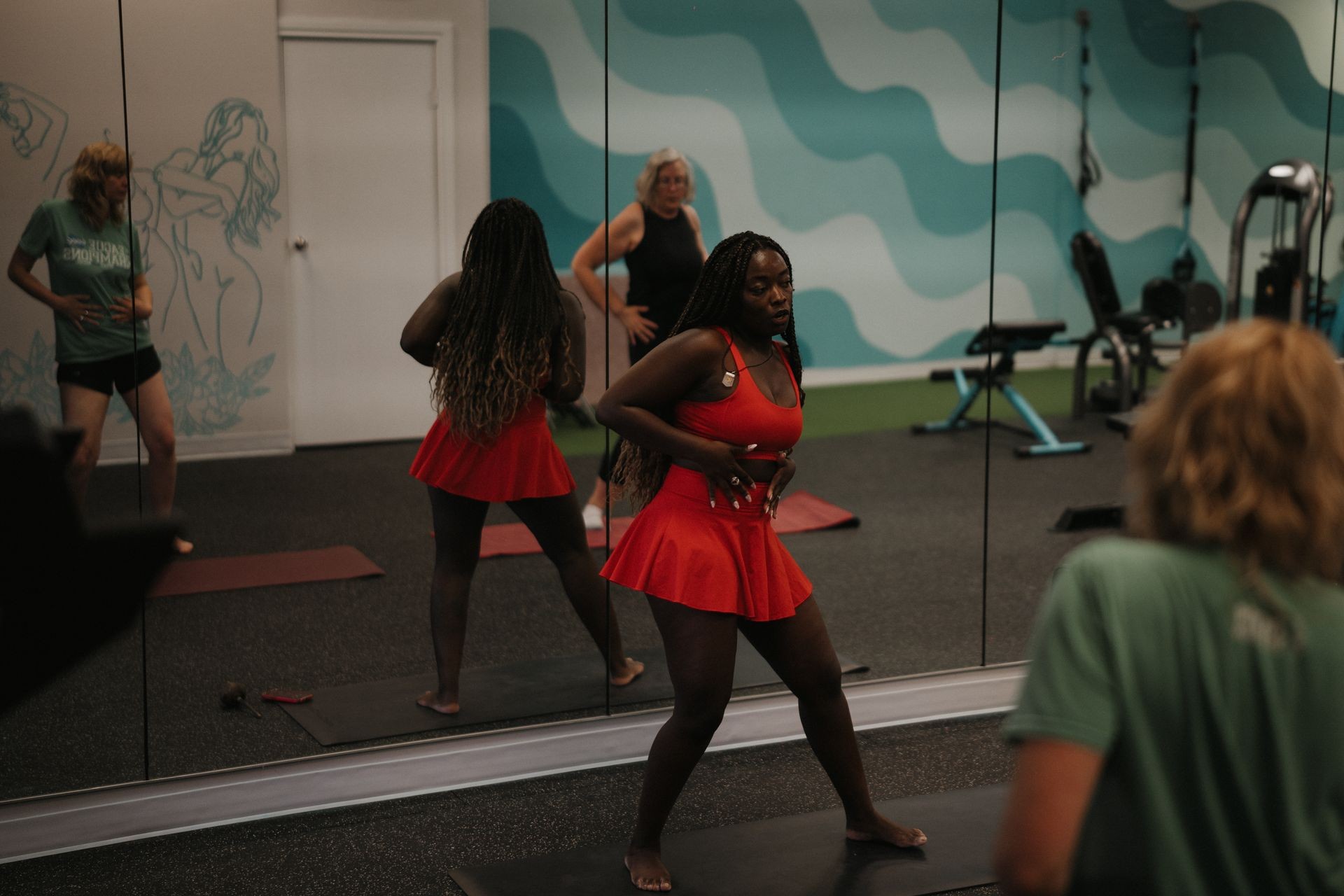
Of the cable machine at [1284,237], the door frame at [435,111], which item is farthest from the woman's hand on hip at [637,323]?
the cable machine at [1284,237]

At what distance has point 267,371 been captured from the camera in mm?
3303

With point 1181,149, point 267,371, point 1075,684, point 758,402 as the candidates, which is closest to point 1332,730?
point 1075,684

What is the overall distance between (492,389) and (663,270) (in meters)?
0.60

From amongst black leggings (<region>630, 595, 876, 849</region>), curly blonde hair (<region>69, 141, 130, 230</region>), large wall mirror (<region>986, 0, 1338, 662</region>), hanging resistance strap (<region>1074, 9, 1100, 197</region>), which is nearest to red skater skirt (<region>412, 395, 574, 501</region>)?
black leggings (<region>630, 595, 876, 849</region>)

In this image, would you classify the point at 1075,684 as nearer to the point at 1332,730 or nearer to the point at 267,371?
the point at 1332,730

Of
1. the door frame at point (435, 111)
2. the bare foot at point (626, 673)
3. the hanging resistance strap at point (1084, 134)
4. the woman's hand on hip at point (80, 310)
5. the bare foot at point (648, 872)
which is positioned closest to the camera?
the bare foot at point (648, 872)

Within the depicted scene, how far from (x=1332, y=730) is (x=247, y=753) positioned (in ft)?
9.03

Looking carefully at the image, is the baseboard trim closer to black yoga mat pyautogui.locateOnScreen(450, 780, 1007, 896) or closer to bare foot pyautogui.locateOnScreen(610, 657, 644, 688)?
bare foot pyautogui.locateOnScreen(610, 657, 644, 688)

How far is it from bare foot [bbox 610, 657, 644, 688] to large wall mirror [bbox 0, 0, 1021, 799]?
4 centimetres

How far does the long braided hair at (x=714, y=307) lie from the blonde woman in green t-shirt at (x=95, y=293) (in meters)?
1.21

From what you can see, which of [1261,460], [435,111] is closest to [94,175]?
[435,111]

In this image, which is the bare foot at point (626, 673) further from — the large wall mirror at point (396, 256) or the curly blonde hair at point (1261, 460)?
the curly blonde hair at point (1261, 460)

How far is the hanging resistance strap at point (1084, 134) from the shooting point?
4.16 m

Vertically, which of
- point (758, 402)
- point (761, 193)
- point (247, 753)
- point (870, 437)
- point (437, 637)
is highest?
point (761, 193)
